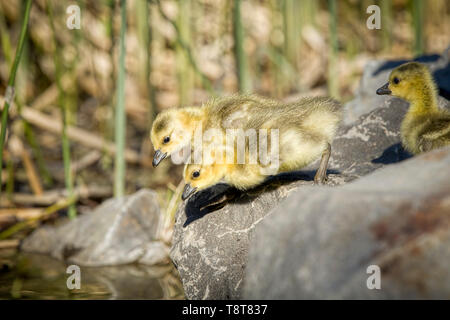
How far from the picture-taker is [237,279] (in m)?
2.38

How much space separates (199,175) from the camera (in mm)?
2404

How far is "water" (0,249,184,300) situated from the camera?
9.17 ft

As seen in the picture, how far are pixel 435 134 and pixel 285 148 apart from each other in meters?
0.70

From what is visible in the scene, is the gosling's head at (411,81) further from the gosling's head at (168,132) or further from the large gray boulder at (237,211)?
the gosling's head at (168,132)

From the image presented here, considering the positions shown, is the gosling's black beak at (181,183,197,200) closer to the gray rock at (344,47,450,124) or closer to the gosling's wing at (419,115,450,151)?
the gosling's wing at (419,115,450,151)

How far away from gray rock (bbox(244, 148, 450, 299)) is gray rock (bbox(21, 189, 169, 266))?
74.1 inches

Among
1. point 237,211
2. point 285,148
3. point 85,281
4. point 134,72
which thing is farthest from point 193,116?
point 134,72

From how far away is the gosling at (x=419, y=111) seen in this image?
8.23ft

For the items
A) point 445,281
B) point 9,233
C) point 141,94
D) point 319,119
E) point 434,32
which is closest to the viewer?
point 445,281

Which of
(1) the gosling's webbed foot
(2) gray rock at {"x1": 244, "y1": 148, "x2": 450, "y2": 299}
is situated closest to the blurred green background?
(1) the gosling's webbed foot

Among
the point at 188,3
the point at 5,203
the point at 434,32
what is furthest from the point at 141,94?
the point at 434,32

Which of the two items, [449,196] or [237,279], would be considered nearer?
Answer: [449,196]

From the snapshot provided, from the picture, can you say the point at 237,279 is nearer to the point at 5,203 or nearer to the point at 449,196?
the point at 449,196

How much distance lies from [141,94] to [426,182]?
238 inches
